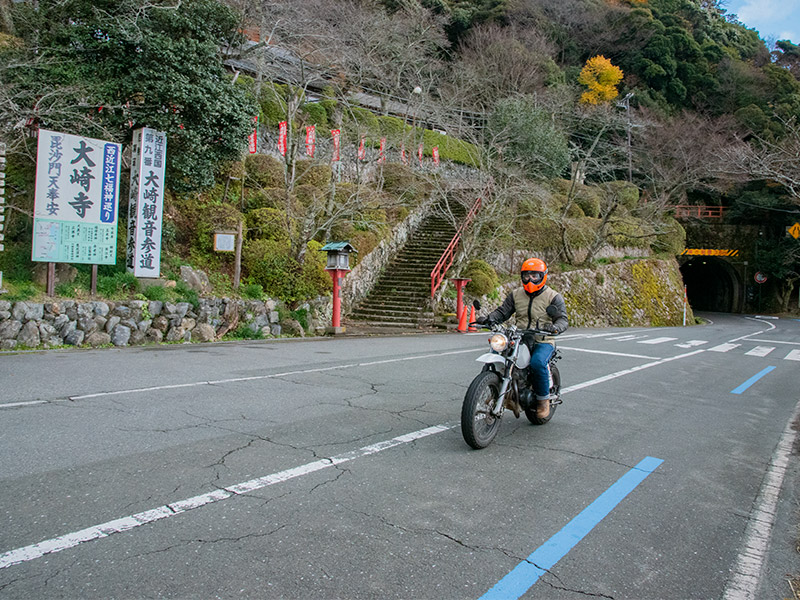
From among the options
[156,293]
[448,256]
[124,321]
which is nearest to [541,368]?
[124,321]

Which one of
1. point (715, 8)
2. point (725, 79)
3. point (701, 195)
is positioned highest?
point (715, 8)

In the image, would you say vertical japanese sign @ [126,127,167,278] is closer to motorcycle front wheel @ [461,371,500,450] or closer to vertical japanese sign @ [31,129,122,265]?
vertical japanese sign @ [31,129,122,265]

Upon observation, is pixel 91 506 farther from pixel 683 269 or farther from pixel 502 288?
pixel 683 269

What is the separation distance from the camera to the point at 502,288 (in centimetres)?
2298

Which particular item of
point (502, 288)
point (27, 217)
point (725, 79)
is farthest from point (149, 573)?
point (725, 79)

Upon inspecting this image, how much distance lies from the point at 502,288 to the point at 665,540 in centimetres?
2007

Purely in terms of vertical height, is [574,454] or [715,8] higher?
[715,8]

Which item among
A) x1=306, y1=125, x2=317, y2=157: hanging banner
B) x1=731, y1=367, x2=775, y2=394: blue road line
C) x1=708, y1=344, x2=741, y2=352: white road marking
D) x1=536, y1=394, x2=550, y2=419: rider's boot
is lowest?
x1=731, y1=367, x2=775, y2=394: blue road line

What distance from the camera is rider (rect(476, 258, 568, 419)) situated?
5.12 meters

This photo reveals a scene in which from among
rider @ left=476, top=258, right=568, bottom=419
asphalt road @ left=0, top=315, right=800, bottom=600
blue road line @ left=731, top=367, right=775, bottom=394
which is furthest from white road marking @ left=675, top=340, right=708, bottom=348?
rider @ left=476, top=258, right=568, bottom=419

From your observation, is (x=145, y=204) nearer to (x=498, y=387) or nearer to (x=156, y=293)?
(x=156, y=293)

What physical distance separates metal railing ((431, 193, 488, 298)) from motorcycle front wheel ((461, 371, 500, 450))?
14.3m

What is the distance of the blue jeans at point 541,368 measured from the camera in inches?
202

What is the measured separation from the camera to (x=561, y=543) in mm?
3096
